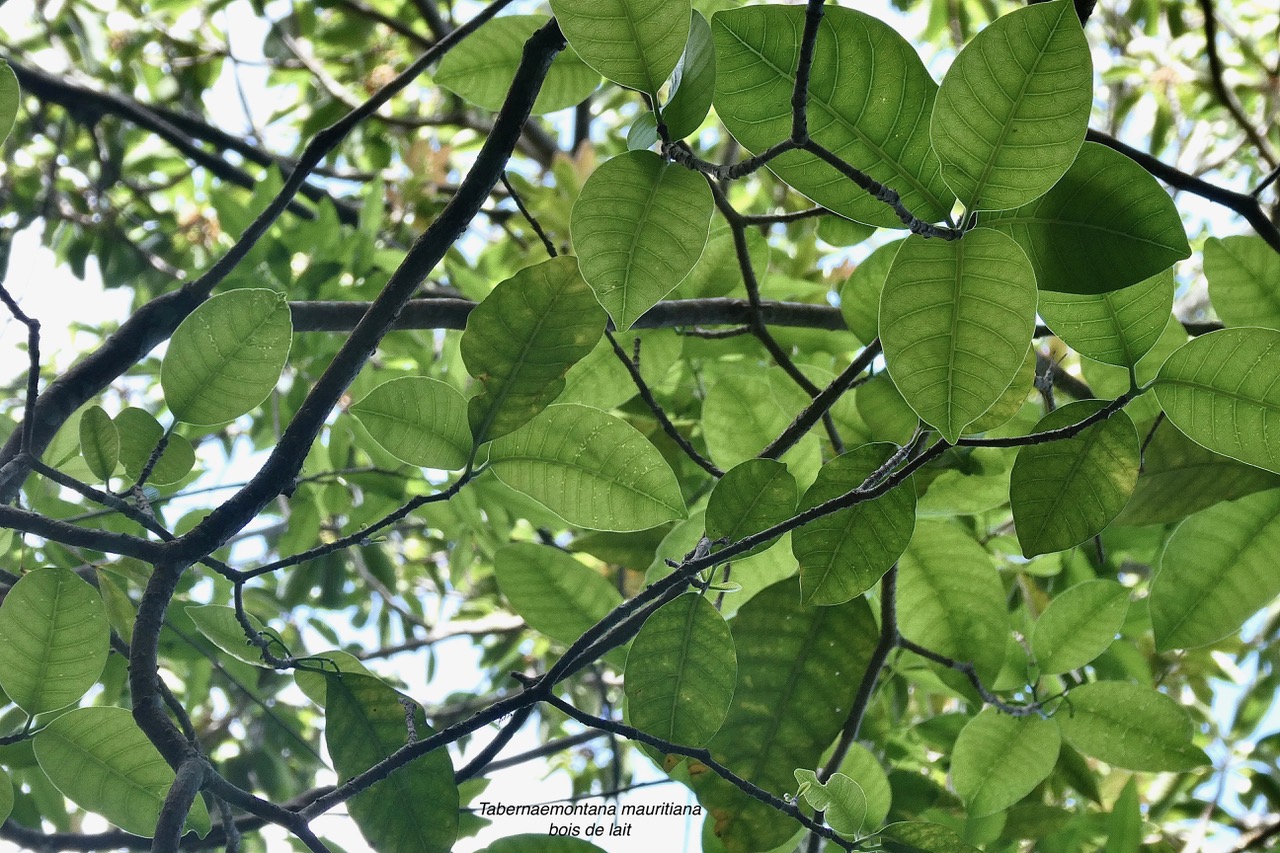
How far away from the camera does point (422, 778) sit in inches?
23.9

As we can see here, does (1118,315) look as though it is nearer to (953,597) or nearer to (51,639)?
(953,597)

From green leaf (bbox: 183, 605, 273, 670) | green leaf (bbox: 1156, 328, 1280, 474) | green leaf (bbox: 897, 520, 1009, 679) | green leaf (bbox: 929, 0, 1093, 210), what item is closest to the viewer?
green leaf (bbox: 929, 0, 1093, 210)

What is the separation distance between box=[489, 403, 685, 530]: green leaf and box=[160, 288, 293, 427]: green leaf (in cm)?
15

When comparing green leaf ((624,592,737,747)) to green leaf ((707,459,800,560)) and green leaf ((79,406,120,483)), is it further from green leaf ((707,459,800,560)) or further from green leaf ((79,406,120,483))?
green leaf ((79,406,120,483))

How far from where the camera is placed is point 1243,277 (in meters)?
0.73

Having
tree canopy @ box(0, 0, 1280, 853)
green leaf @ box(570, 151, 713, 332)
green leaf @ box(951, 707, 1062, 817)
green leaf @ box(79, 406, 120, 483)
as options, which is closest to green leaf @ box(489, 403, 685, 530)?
tree canopy @ box(0, 0, 1280, 853)

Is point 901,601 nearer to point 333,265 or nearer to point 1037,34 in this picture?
point 1037,34

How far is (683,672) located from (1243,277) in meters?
0.53

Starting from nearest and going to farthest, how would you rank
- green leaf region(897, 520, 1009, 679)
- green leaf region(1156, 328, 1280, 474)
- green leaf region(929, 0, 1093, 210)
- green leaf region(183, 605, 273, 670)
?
green leaf region(929, 0, 1093, 210) < green leaf region(1156, 328, 1280, 474) < green leaf region(183, 605, 273, 670) < green leaf region(897, 520, 1009, 679)

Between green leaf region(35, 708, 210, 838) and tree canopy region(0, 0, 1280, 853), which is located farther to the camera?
green leaf region(35, 708, 210, 838)

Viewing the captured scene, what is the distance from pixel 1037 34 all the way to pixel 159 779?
661 mm

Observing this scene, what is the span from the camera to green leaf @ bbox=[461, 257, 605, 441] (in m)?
0.55

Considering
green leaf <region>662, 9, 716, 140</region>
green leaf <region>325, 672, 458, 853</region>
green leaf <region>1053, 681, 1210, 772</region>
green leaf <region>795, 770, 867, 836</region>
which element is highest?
green leaf <region>662, 9, 716, 140</region>

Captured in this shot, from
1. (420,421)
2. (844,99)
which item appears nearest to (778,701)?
(420,421)
